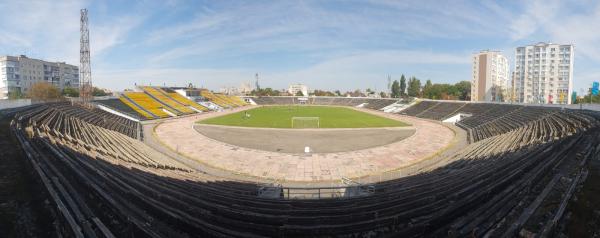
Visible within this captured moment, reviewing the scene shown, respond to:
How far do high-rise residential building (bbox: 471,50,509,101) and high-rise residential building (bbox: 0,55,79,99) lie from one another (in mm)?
133679

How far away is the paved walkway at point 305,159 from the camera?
58.5 ft

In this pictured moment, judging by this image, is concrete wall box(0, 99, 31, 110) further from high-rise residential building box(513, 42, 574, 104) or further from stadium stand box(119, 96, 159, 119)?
high-rise residential building box(513, 42, 574, 104)

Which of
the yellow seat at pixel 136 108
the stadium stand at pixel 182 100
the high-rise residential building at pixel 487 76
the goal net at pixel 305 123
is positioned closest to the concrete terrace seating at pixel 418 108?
the goal net at pixel 305 123

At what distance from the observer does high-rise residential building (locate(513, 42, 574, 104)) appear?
3669 inches

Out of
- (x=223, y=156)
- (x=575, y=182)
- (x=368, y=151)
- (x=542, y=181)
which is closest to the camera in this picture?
(x=575, y=182)

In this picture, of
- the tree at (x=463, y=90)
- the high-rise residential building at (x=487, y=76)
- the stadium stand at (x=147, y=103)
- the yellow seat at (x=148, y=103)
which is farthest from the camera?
the tree at (x=463, y=90)

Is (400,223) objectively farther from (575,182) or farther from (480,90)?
(480,90)

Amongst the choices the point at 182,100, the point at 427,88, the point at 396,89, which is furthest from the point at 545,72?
the point at 182,100

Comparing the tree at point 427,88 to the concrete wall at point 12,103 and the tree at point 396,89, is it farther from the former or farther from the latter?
the concrete wall at point 12,103

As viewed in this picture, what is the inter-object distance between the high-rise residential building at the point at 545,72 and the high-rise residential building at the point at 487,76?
6.74 m

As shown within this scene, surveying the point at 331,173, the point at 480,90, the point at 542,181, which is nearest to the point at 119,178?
the point at 331,173

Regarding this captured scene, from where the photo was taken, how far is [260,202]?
8.85m

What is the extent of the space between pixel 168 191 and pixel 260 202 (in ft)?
9.35

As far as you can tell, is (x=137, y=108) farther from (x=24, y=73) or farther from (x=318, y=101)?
(x=318, y=101)
